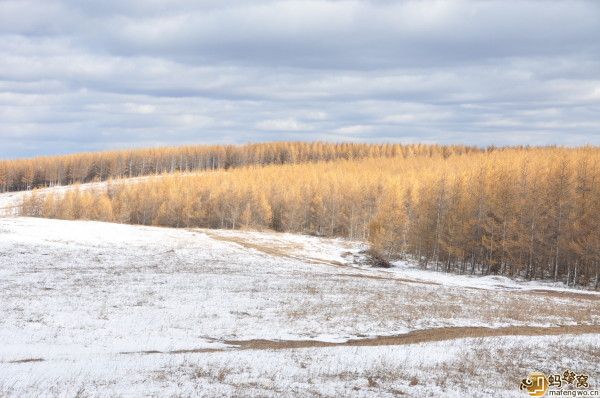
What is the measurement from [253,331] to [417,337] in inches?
307

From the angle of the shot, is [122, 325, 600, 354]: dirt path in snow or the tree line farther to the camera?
the tree line

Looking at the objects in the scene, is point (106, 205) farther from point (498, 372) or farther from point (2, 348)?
point (498, 372)

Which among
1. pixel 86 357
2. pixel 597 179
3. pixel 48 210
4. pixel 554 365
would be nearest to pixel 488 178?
pixel 597 179

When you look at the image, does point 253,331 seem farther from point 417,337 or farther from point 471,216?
point 471,216

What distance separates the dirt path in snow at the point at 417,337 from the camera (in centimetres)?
2373

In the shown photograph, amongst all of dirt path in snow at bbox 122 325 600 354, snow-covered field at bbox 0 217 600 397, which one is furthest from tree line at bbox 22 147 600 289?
dirt path in snow at bbox 122 325 600 354

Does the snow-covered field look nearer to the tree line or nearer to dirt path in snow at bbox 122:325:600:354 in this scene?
dirt path in snow at bbox 122:325:600:354

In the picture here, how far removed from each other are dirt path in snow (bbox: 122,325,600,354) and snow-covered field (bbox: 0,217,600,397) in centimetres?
9

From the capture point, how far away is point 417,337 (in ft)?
86.6

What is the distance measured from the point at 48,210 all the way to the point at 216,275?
115455 millimetres

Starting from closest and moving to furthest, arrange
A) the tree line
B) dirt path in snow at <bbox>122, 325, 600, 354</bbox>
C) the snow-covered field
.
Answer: the snow-covered field
dirt path in snow at <bbox>122, 325, 600, 354</bbox>
the tree line

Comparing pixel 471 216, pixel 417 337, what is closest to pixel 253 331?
pixel 417 337

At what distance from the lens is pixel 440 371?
18.8 metres

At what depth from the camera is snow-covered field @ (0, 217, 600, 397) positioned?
16.8 meters
